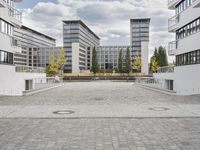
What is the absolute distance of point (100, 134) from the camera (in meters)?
8.38

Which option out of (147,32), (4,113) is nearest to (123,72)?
(4,113)

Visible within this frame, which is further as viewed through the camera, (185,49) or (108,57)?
(108,57)

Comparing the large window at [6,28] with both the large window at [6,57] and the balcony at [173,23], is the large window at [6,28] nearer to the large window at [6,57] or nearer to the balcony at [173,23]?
the large window at [6,57]

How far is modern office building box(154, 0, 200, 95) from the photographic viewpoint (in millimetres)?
23703

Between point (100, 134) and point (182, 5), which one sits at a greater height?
point (182, 5)

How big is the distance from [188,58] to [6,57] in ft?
59.9

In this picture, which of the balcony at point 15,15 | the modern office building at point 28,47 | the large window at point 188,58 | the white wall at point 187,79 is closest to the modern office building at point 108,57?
the modern office building at point 28,47

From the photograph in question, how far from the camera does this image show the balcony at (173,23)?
2984cm

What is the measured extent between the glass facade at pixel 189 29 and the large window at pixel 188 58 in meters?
1.95

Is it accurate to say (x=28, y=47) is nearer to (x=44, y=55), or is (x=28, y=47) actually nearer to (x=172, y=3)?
(x=44, y=55)

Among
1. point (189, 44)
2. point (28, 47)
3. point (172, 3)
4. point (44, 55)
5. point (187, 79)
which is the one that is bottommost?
point (187, 79)

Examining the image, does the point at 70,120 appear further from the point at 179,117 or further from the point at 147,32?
the point at 147,32

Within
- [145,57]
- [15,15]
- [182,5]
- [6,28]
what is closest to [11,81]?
[6,28]

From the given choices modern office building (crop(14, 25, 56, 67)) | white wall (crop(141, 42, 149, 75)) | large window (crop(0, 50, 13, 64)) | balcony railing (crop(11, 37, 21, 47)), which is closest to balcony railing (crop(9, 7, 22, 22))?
balcony railing (crop(11, 37, 21, 47))
